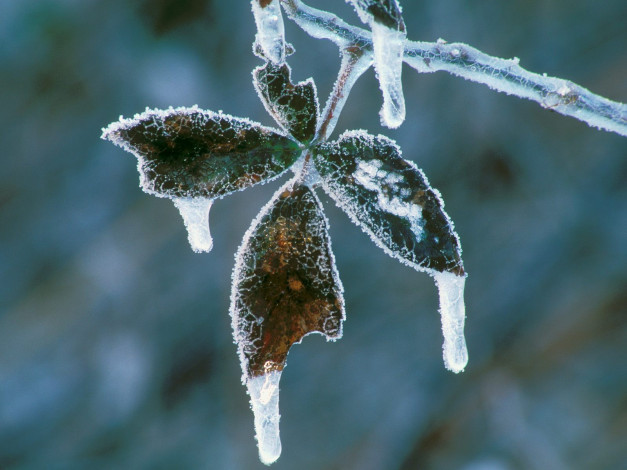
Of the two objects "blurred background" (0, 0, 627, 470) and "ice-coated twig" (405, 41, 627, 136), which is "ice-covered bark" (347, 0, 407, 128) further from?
"blurred background" (0, 0, 627, 470)

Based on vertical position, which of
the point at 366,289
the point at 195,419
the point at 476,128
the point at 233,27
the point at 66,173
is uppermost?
the point at 233,27

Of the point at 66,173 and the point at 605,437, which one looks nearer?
the point at 66,173

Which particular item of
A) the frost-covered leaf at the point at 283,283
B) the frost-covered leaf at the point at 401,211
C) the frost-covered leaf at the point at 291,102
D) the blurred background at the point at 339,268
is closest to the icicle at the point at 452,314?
the frost-covered leaf at the point at 401,211

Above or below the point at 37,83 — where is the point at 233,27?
above

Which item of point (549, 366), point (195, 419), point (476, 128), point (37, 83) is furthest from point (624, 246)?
point (37, 83)

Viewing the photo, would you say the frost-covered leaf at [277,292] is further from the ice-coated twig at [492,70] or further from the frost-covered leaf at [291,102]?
the ice-coated twig at [492,70]

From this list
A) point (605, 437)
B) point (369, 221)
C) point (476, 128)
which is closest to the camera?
point (369, 221)

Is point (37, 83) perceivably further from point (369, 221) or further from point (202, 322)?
point (369, 221)
